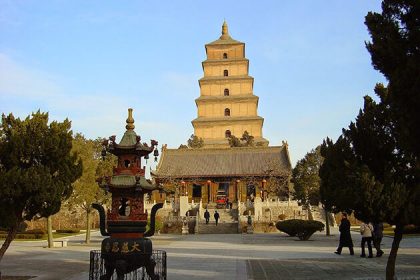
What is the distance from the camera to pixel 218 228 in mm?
37125

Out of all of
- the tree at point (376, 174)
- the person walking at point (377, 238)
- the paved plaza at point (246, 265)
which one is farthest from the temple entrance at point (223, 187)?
the tree at point (376, 174)

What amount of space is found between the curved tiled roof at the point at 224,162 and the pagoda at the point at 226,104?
391 cm

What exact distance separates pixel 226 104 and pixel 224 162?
346 inches

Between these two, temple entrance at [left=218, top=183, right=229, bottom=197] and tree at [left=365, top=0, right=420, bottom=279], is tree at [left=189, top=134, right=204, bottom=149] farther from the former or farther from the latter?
tree at [left=365, top=0, right=420, bottom=279]

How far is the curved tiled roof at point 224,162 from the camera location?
50.4m

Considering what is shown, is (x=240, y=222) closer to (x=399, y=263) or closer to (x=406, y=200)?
(x=399, y=263)

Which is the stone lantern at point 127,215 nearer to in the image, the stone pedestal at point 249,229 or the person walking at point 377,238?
the person walking at point 377,238

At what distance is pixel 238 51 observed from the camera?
197 feet

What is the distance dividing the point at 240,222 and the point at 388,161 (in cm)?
2690

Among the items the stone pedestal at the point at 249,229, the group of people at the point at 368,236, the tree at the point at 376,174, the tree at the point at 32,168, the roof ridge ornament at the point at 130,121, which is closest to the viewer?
the tree at the point at 376,174

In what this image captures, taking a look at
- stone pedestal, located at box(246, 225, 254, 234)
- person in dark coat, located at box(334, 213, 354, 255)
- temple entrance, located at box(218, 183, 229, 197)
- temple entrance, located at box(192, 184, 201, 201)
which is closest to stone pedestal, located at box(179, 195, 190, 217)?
temple entrance, located at box(192, 184, 201, 201)

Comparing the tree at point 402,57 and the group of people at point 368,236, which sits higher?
the tree at point 402,57

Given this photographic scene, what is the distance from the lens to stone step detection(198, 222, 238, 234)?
36.7 meters

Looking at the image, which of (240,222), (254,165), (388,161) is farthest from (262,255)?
(254,165)
